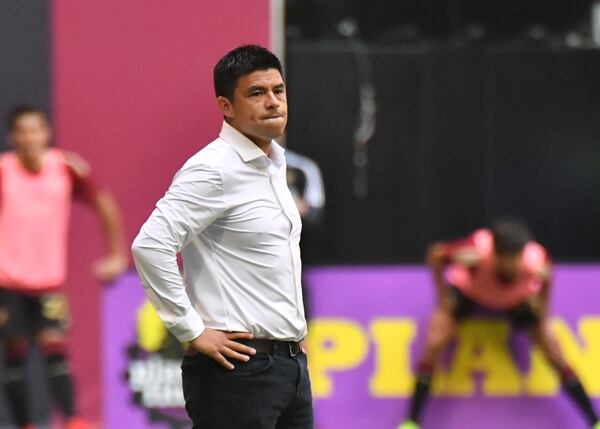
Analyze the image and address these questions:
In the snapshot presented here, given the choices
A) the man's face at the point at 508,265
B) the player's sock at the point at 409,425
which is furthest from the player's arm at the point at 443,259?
the player's sock at the point at 409,425

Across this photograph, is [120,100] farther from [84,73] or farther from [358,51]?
[358,51]

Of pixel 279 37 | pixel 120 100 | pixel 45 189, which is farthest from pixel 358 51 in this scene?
pixel 45 189

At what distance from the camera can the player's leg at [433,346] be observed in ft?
24.3

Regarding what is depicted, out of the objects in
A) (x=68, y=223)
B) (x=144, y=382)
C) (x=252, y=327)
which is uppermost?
(x=252, y=327)

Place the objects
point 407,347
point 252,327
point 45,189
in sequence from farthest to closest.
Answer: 1. point 407,347
2. point 45,189
3. point 252,327

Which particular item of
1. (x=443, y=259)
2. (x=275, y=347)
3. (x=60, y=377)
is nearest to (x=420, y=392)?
(x=443, y=259)

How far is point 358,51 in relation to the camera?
32.7ft

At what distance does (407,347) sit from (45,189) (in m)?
2.24

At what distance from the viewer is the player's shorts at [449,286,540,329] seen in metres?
7.42

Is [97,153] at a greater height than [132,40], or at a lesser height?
lesser

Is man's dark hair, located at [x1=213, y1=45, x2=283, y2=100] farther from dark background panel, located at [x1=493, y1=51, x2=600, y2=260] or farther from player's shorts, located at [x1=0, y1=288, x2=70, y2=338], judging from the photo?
dark background panel, located at [x1=493, y1=51, x2=600, y2=260]

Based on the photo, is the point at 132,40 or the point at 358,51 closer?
the point at 132,40

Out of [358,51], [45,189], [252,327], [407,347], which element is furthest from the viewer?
[358,51]

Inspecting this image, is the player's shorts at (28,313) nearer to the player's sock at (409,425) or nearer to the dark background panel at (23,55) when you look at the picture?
the dark background panel at (23,55)
